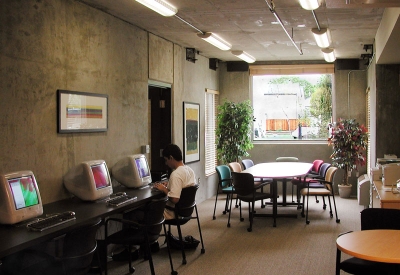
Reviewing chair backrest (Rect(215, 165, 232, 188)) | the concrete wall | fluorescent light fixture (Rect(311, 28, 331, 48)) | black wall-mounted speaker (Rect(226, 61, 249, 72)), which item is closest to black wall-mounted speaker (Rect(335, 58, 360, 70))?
black wall-mounted speaker (Rect(226, 61, 249, 72))

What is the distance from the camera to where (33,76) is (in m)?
4.68

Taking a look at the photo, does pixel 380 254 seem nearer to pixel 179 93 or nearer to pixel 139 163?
pixel 139 163


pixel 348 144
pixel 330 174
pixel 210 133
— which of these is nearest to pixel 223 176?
pixel 330 174

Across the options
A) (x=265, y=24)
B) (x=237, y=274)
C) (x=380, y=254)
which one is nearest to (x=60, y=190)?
(x=237, y=274)

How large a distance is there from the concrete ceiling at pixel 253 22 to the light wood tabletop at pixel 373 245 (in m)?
1.82

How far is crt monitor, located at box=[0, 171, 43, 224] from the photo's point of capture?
3842mm

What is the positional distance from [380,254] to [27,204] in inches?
108

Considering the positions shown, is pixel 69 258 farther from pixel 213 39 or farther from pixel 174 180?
pixel 213 39

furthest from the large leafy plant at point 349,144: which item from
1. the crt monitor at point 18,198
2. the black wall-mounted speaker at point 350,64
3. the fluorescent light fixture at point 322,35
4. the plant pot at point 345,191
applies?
the crt monitor at point 18,198

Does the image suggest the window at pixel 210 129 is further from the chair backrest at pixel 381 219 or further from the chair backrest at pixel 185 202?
the chair backrest at pixel 381 219

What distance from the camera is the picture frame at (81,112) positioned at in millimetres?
5117

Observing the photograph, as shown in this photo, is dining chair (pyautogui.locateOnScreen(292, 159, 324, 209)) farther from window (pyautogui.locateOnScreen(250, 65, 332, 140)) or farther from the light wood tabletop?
the light wood tabletop

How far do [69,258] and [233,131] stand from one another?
6.88m

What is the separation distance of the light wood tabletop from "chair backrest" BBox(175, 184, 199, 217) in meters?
2.09
